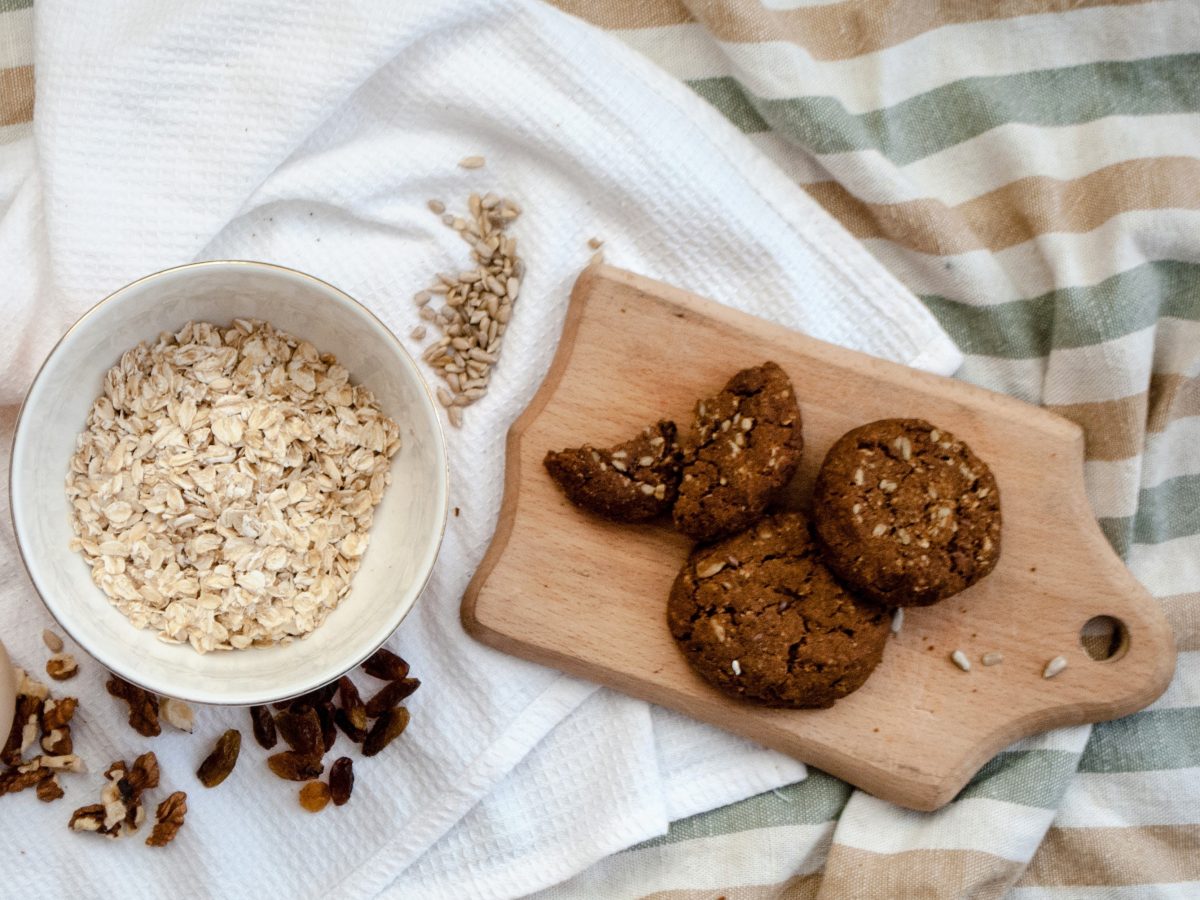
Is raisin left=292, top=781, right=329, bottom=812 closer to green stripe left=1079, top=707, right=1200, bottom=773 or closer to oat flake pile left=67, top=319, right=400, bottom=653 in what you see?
oat flake pile left=67, top=319, right=400, bottom=653

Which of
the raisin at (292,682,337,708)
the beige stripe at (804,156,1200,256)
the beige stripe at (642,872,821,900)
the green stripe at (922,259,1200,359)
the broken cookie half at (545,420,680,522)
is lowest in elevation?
the beige stripe at (642,872,821,900)

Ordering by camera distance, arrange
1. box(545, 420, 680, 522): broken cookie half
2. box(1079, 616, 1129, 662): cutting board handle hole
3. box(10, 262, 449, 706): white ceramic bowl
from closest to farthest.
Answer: box(10, 262, 449, 706): white ceramic bowl
box(545, 420, 680, 522): broken cookie half
box(1079, 616, 1129, 662): cutting board handle hole

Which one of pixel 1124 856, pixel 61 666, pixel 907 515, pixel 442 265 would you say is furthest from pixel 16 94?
pixel 1124 856

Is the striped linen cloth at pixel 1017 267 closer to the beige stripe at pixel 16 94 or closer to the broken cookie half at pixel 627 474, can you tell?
the beige stripe at pixel 16 94

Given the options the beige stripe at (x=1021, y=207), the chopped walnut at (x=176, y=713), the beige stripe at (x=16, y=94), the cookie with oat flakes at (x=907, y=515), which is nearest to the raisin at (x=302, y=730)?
the chopped walnut at (x=176, y=713)

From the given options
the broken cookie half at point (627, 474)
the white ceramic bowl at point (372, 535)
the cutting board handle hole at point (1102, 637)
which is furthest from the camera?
the cutting board handle hole at point (1102, 637)

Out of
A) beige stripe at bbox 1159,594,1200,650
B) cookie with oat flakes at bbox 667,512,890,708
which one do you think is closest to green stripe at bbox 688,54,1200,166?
cookie with oat flakes at bbox 667,512,890,708

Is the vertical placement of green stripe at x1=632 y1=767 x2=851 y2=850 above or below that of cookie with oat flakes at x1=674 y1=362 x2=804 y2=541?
below
